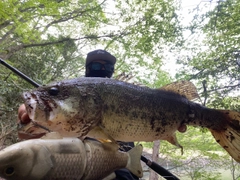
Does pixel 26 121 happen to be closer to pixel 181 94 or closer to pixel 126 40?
pixel 181 94

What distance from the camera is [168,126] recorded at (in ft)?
6.17

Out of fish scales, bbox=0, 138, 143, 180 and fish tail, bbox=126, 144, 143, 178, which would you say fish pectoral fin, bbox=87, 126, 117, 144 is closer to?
fish scales, bbox=0, 138, 143, 180

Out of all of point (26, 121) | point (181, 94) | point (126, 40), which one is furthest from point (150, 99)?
point (126, 40)

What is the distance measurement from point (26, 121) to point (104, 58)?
156 cm

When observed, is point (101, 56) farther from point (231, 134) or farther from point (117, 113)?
point (231, 134)

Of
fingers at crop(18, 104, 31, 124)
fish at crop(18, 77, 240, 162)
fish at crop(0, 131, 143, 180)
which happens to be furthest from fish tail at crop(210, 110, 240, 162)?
fingers at crop(18, 104, 31, 124)

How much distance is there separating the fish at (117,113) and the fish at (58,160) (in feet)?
0.57

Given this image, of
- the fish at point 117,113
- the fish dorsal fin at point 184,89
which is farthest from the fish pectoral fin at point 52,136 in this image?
the fish dorsal fin at point 184,89

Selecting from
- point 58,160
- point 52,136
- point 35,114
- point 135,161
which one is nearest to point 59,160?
point 58,160

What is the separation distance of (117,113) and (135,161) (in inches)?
15.2

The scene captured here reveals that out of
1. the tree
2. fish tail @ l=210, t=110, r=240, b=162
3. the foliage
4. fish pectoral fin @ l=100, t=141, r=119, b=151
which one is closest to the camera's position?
fish pectoral fin @ l=100, t=141, r=119, b=151

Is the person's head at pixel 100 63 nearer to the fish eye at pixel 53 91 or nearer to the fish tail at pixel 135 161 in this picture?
the fish eye at pixel 53 91

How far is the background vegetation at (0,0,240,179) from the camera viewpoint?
219 inches

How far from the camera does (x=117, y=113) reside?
1.64 metres
